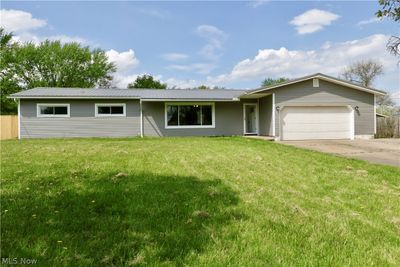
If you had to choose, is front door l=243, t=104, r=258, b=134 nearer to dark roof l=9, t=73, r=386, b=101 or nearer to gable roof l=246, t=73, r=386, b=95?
dark roof l=9, t=73, r=386, b=101

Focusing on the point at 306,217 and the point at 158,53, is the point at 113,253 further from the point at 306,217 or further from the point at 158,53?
the point at 158,53

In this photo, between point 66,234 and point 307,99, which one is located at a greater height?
point 307,99

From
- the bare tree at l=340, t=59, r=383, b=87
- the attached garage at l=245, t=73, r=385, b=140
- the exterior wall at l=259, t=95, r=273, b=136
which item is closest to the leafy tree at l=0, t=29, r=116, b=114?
the exterior wall at l=259, t=95, r=273, b=136

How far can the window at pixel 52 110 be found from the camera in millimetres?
17203

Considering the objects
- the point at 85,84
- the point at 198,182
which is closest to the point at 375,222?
the point at 198,182

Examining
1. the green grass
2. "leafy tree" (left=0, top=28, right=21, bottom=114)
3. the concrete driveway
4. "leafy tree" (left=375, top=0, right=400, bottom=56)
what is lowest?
the green grass

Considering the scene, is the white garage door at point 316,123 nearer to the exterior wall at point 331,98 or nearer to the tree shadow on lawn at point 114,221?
the exterior wall at point 331,98

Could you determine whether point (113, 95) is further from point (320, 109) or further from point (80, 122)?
point (320, 109)

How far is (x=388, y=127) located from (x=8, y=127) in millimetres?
22626

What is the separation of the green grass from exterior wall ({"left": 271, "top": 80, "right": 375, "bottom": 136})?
35.4ft

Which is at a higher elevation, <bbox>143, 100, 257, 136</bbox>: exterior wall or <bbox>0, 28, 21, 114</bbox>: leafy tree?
<bbox>0, 28, 21, 114</bbox>: leafy tree

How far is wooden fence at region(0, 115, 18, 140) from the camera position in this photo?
58.9ft

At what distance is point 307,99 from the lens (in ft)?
54.6

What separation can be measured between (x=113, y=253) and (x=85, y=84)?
3883cm
